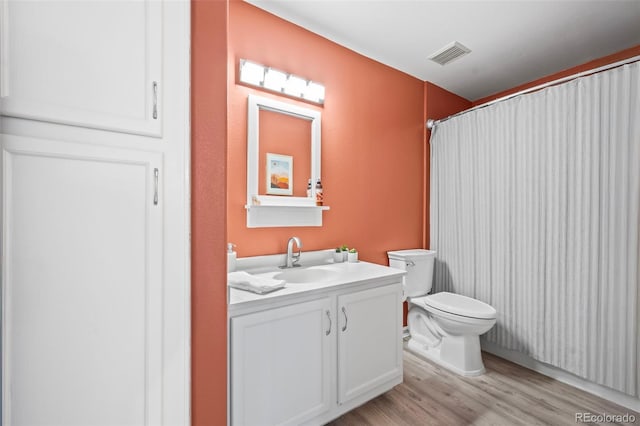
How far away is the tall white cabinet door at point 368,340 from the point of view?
1.62 meters

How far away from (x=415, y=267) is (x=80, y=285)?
235 centimetres

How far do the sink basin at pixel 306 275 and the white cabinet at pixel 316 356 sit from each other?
1.07 ft

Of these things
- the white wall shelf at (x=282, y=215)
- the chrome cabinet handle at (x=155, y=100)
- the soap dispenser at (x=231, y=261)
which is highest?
the chrome cabinet handle at (x=155, y=100)

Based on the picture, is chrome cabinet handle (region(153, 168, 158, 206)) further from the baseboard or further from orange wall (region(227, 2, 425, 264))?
the baseboard

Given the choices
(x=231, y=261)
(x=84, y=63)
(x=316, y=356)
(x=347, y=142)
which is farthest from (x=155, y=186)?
(x=347, y=142)

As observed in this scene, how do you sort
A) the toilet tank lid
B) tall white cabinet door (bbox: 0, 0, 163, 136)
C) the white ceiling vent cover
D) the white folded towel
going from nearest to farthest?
tall white cabinet door (bbox: 0, 0, 163, 136) → the white folded towel → the white ceiling vent cover → the toilet tank lid

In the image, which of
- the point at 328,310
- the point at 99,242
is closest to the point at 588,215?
the point at 328,310

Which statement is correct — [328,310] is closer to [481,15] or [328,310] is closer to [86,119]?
[86,119]

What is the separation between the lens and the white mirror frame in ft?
6.12

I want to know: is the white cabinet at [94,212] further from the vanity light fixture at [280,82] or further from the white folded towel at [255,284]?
the vanity light fixture at [280,82]

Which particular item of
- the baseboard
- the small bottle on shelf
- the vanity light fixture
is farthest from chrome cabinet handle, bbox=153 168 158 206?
the baseboard

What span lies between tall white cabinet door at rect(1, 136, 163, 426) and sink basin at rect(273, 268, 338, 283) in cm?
94

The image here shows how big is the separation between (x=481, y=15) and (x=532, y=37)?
1.86 ft

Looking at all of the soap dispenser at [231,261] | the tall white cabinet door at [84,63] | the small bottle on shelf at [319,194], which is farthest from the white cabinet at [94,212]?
the small bottle on shelf at [319,194]
